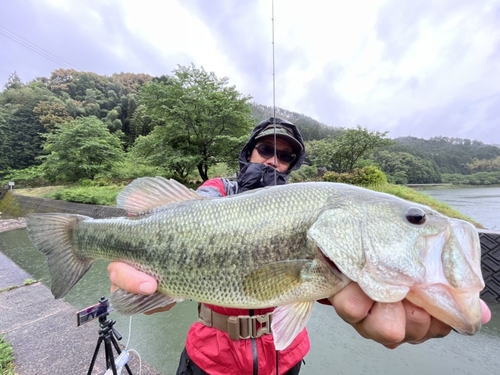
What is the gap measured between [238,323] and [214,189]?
3.21ft

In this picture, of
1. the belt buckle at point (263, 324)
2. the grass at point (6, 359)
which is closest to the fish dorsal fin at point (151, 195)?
the belt buckle at point (263, 324)

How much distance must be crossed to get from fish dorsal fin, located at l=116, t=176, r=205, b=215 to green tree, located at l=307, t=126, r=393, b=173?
16.9 metres

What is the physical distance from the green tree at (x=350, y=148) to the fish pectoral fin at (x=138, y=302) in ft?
56.3

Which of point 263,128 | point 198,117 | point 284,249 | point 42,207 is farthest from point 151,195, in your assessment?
point 42,207

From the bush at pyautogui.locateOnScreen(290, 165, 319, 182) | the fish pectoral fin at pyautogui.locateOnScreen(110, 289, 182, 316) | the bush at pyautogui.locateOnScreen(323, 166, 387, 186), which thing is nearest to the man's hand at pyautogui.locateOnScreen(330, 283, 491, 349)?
the fish pectoral fin at pyautogui.locateOnScreen(110, 289, 182, 316)

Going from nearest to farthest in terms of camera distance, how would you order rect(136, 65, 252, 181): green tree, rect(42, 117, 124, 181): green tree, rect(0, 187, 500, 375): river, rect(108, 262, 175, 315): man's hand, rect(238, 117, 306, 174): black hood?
rect(108, 262, 175, 315): man's hand → rect(238, 117, 306, 174): black hood → rect(0, 187, 500, 375): river → rect(136, 65, 252, 181): green tree → rect(42, 117, 124, 181): green tree

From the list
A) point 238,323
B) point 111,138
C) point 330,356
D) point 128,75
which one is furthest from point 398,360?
point 128,75

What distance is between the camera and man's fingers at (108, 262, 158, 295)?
1259 mm

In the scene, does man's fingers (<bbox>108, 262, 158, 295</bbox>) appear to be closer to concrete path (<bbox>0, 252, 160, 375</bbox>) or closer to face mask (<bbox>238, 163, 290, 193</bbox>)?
face mask (<bbox>238, 163, 290, 193</bbox>)

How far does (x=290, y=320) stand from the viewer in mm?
1165

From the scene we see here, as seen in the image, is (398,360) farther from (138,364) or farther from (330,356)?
(138,364)

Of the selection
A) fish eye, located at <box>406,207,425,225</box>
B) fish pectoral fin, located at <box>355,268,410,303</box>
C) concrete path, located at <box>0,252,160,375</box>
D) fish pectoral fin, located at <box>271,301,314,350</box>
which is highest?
fish eye, located at <box>406,207,425,225</box>

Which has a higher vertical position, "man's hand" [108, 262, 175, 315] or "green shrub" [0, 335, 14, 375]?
"man's hand" [108, 262, 175, 315]

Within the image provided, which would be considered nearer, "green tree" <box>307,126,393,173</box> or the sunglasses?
the sunglasses
